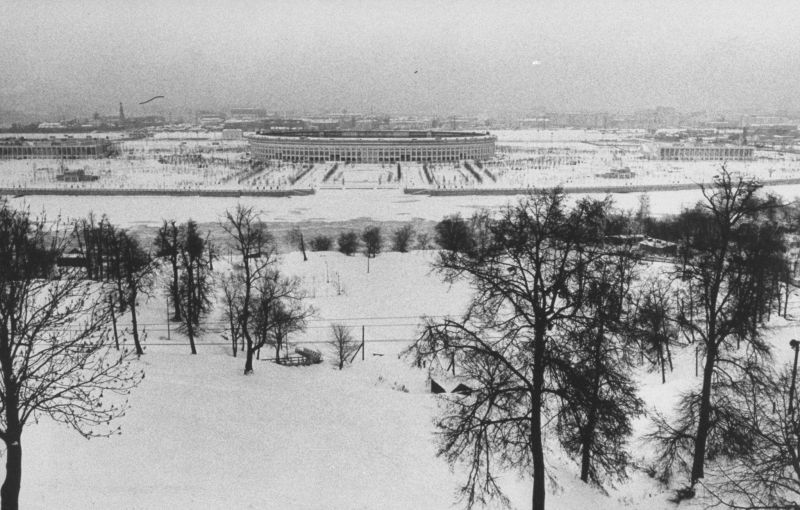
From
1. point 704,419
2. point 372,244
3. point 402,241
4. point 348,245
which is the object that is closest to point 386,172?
point 402,241

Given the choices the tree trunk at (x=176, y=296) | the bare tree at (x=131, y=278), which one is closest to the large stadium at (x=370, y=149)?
the bare tree at (x=131, y=278)

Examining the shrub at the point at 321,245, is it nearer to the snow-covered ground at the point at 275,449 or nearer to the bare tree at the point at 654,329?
the snow-covered ground at the point at 275,449

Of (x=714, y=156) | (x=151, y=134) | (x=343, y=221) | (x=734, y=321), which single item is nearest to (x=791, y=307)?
(x=734, y=321)

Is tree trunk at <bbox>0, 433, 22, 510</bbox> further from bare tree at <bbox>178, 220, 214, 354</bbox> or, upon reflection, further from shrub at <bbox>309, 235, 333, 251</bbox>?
shrub at <bbox>309, 235, 333, 251</bbox>

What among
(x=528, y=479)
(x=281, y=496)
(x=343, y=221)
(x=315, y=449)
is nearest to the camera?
(x=281, y=496)

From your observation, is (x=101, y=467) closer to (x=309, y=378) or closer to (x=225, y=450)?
(x=225, y=450)

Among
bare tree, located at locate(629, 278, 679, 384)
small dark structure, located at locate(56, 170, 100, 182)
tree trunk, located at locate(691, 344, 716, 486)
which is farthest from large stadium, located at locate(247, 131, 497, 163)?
tree trunk, located at locate(691, 344, 716, 486)

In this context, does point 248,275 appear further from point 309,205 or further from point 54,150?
point 54,150
